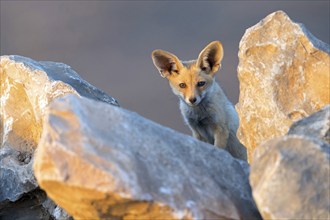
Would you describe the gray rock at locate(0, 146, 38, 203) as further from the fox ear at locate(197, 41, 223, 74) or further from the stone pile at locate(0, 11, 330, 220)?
the stone pile at locate(0, 11, 330, 220)

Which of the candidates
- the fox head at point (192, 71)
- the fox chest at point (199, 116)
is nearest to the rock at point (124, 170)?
the fox head at point (192, 71)

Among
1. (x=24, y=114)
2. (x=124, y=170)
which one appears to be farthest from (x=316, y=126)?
(x=24, y=114)

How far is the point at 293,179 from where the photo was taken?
472 centimetres

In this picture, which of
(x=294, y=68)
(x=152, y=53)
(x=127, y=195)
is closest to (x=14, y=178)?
(x=152, y=53)

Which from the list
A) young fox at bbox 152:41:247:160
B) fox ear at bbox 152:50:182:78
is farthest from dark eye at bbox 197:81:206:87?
fox ear at bbox 152:50:182:78

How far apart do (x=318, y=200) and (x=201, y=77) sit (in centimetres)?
423

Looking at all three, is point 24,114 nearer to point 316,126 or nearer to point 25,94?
point 25,94

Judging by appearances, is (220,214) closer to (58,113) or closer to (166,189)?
(166,189)

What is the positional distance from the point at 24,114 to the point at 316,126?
4930 mm

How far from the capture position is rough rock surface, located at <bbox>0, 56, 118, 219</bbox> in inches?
345

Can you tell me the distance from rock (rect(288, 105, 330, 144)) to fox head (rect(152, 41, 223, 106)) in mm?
2946

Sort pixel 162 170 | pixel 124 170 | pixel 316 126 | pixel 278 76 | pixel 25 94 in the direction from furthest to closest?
pixel 25 94, pixel 278 76, pixel 316 126, pixel 162 170, pixel 124 170

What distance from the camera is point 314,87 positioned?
269 inches

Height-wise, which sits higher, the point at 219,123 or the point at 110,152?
the point at 110,152
